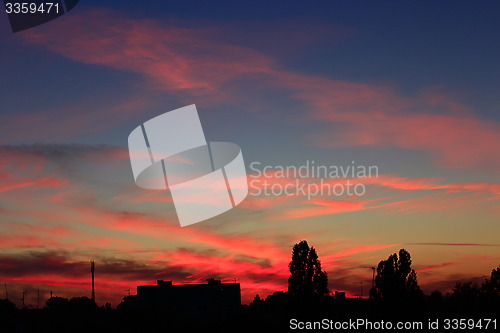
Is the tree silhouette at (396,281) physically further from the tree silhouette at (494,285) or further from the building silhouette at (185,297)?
the building silhouette at (185,297)

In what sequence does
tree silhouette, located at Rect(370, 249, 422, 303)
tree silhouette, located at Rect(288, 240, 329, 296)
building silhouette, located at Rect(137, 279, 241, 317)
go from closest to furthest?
tree silhouette, located at Rect(288, 240, 329, 296) → tree silhouette, located at Rect(370, 249, 422, 303) → building silhouette, located at Rect(137, 279, 241, 317)

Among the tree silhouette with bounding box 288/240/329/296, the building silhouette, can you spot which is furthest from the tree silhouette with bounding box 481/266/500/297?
the building silhouette

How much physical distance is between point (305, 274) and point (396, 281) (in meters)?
23.4

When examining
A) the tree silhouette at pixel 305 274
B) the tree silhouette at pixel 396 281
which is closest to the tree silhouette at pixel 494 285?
the tree silhouette at pixel 396 281

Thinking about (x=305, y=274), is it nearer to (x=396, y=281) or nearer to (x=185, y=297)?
(x=396, y=281)

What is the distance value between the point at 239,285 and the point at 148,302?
2797cm

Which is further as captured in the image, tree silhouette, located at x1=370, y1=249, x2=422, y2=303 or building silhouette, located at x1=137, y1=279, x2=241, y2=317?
building silhouette, located at x1=137, y1=279, x2=241, y2=317

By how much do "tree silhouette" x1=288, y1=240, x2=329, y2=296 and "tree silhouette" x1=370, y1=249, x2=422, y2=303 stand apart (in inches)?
824

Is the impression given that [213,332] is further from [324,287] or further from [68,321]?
[68,321]

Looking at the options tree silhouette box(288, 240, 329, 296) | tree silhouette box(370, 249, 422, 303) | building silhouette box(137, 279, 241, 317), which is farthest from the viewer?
building silhouette box(137, 279, 241, 317)

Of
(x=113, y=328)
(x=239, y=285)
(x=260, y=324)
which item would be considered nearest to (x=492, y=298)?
(x=260, y=324)

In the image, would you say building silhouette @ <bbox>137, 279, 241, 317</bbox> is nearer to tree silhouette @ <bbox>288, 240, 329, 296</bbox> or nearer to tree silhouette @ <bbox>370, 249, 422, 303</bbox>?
tree silhouette @ <bbox>370, 249, 422, 303</bbox>

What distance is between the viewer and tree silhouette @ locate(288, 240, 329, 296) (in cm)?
7812

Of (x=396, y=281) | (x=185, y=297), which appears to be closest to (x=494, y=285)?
(x=396, y=281)
